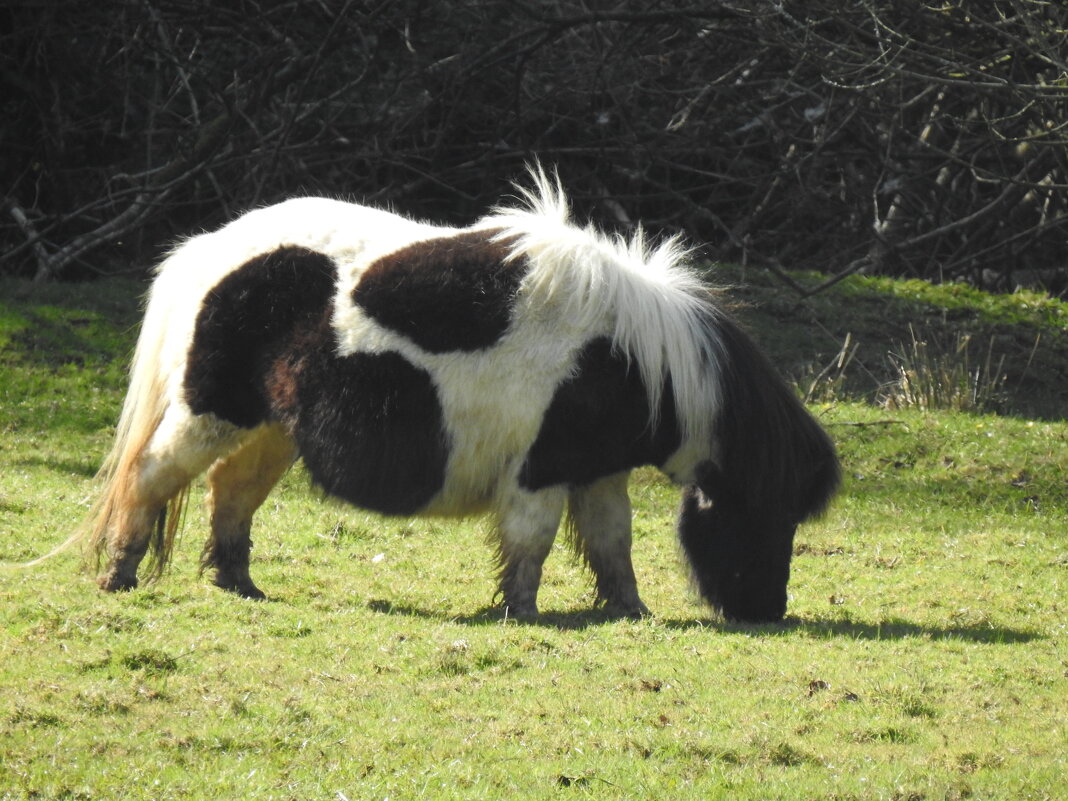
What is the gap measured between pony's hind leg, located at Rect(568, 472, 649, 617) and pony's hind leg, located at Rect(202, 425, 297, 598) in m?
1.62

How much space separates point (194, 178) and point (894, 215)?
928cm

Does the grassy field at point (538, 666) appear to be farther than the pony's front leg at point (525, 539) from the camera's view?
No

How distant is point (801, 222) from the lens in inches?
774

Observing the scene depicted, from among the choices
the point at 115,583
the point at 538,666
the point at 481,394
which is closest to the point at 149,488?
the point at 115,583

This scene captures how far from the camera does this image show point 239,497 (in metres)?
7.64

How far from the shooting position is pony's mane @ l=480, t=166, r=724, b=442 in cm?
683

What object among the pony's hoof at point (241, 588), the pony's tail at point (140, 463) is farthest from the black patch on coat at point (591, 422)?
the pony's tail at point (140, 463)

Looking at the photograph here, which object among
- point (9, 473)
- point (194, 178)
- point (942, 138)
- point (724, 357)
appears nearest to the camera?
point (724, 357)

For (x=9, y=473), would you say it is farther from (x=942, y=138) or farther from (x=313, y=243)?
(x=942, y=138)

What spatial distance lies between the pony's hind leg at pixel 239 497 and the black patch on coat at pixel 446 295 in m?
1.03

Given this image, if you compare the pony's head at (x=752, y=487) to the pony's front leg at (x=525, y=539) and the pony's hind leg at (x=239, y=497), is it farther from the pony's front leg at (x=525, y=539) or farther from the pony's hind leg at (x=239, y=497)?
the pony's hind leg at (x=239, y=497)

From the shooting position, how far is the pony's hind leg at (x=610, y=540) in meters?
7.25

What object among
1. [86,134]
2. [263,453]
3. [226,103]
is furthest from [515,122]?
[263,453]

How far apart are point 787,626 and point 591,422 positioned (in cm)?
145
